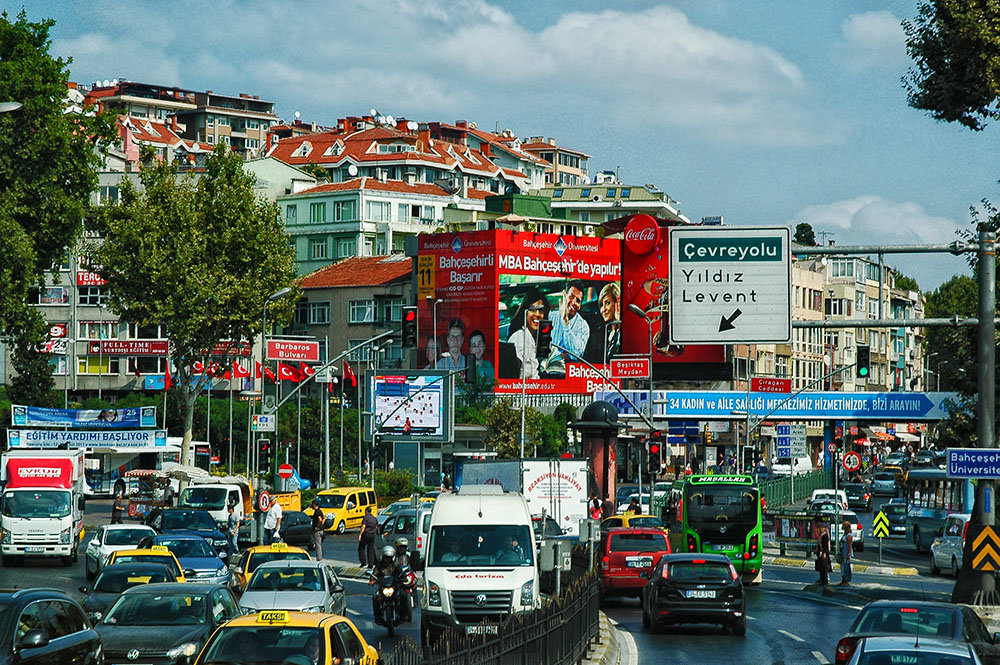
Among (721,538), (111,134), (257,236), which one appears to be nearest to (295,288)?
(257,236)

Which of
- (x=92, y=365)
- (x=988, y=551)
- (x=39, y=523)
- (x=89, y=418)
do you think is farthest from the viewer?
(x=92, y=365)

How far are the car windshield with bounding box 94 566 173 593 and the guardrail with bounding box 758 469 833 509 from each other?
49034 mm

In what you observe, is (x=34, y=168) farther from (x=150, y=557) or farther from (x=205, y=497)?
(x=150, y=557)

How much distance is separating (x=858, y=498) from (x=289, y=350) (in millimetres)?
49942

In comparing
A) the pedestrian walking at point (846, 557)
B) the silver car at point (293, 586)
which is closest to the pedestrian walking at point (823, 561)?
the pedestrian walking at point (846, 557)

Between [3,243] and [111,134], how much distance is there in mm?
9681

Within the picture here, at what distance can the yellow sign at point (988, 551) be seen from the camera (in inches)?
1164

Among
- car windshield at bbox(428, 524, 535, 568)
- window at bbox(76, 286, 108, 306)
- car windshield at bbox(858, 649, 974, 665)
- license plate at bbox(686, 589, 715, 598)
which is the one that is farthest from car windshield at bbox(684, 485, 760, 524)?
window at bbox(76, 286, 108, 306)

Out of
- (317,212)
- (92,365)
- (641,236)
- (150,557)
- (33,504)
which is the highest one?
(317,212)

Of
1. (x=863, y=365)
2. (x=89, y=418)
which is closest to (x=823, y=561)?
(x=863, y=365)

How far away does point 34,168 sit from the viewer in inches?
2156

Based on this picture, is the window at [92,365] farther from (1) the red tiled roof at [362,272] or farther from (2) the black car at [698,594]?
(2) the black car at [698,594]

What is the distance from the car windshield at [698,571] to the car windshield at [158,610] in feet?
33.4

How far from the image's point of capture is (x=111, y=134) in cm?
5938
